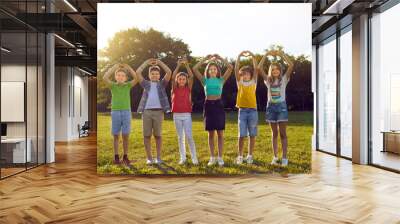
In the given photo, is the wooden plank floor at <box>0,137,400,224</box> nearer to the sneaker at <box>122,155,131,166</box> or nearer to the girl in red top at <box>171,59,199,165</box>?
the sneaker at <box>122,155,131,166</box>

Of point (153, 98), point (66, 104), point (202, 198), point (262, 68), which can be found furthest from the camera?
point (66, 104)

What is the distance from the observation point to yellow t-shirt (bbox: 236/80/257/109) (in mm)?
6719

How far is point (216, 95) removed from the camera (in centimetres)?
673

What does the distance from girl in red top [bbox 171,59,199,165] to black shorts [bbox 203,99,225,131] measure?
0.26 m

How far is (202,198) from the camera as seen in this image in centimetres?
504

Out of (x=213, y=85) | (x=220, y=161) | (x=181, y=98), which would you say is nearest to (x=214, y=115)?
(x=213, y=85)

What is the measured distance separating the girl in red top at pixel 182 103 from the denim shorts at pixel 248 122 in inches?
31.2

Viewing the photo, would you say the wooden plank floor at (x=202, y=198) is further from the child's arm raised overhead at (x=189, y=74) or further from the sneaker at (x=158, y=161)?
the child's arm raised overhead at (x=189, y=74)

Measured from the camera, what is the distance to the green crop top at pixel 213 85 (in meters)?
6.72

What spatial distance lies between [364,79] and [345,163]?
5.46ft

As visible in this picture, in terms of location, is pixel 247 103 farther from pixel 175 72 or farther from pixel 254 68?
pixel 175 72

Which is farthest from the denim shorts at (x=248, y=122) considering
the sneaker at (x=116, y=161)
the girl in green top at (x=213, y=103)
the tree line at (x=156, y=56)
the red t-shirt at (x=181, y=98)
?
the sneaker at (x=116, y=161)

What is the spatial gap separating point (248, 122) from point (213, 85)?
81 cm

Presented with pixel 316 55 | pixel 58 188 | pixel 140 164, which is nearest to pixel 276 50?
pixel 140 164
